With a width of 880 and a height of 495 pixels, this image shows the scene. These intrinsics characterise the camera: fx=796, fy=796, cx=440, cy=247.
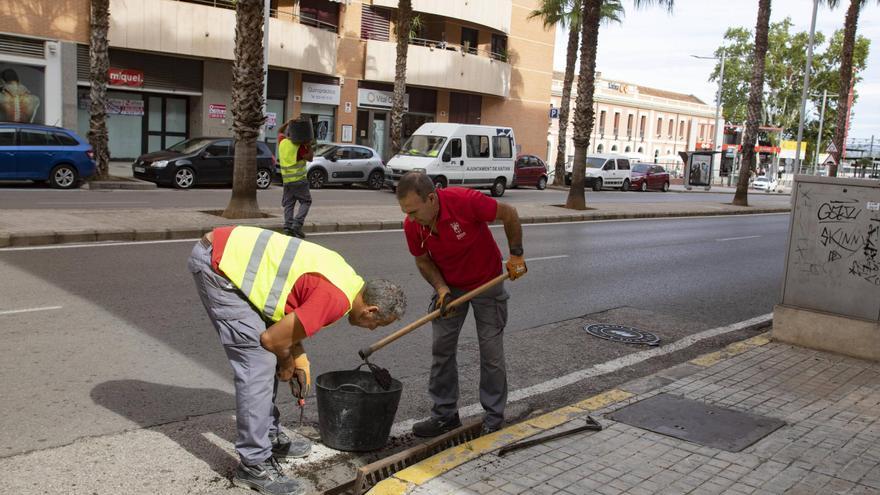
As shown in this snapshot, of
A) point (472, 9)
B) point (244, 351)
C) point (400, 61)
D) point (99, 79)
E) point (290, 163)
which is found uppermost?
point (472, 9)

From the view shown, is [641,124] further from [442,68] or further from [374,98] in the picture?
[374,98]

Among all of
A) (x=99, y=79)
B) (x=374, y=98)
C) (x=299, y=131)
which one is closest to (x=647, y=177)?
(x=374, y=98)

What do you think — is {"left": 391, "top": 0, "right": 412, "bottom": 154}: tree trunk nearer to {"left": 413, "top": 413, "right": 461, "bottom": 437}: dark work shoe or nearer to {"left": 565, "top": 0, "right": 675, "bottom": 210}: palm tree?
{"left": 565, "top": 0, "right": 675, "bottom": 210}: palm tree

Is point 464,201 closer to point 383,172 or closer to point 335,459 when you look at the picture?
point 335,459

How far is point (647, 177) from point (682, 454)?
37.4 m

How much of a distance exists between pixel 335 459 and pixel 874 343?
5.00 metres

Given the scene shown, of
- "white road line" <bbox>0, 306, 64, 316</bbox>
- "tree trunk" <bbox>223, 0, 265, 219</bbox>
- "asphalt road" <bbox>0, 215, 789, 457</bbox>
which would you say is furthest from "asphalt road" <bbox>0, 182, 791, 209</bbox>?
"white road line" <bbox>0, 306, 64, 316</bbox>

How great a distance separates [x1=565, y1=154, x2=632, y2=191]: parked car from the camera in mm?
36812

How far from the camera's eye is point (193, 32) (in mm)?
27391

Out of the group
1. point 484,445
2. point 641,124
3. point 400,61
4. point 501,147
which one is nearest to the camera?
point 484,445

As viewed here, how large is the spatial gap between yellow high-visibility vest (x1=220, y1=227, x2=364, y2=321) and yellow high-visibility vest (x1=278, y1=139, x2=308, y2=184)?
27.2 ft

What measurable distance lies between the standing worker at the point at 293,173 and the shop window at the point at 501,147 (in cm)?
1374

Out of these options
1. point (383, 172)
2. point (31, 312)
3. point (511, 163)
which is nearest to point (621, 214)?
point (511, 163)

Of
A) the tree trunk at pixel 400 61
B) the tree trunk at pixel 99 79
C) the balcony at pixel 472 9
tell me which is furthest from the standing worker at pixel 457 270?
the balcony at pixel 472 9
